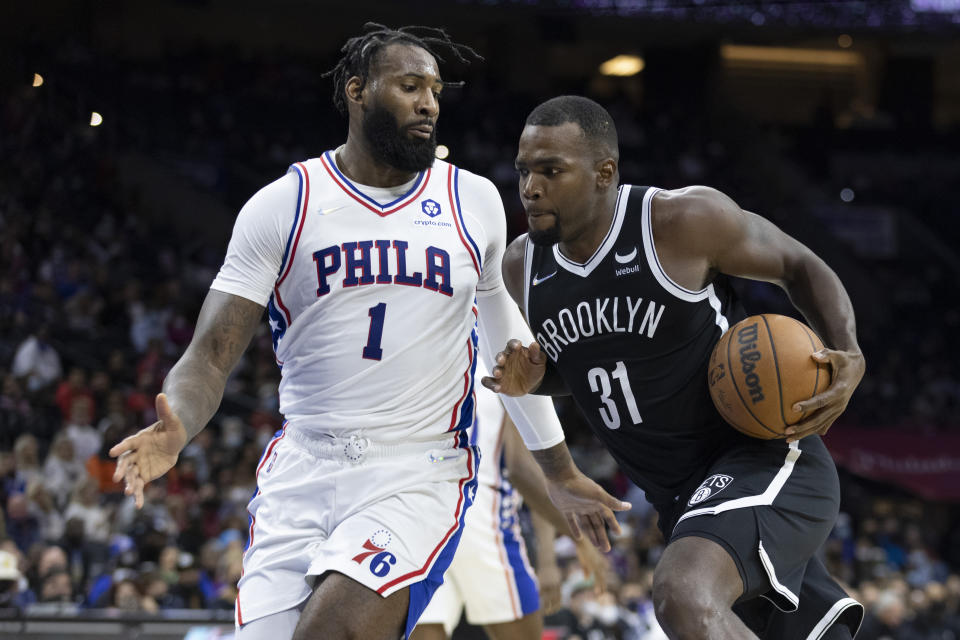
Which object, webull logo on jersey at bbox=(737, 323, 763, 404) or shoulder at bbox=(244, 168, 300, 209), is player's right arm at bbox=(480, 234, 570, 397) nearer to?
webull logo on jersey at bbox=(737, 323, 763, 404)

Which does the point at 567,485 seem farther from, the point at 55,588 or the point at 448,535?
the point at 55,588

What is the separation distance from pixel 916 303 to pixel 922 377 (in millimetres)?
2693

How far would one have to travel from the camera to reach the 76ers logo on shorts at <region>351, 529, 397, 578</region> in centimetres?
345

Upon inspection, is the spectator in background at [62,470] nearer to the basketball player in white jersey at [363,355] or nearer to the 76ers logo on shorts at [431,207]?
the basketball player in white jersey at [363,355]

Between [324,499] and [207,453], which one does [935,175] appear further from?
[324,499]

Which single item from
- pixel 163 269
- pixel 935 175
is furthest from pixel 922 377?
pixel 163 269

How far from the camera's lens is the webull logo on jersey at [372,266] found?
3.72m

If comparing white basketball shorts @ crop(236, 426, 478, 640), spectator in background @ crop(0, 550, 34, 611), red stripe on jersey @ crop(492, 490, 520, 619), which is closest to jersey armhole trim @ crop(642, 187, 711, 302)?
white basketball shorts @ crop(236, 426, 478, 640)

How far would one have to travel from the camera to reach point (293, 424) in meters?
3.81

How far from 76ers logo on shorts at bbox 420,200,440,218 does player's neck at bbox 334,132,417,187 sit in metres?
0.11

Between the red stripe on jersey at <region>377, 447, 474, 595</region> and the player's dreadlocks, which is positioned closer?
the red stripe on jersey at <region>377, 447, 474, 595</region>

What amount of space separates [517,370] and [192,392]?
1.18 meters

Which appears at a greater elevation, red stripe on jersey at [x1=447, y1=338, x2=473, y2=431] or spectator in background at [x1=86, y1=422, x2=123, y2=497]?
red stripe on jersey at [x1=447, y1=338, x2=473, y2=431]

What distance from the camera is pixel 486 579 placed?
209 inches
